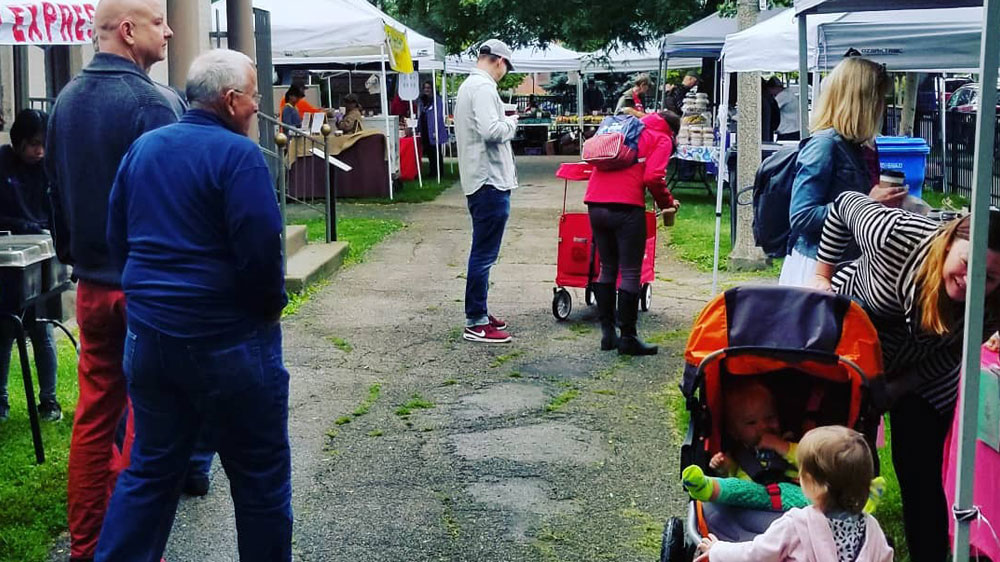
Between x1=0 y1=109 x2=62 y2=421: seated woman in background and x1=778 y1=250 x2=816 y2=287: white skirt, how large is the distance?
367cm

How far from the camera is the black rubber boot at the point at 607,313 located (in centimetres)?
864

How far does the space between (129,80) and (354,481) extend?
225cm

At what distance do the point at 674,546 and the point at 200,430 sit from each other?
1625mm

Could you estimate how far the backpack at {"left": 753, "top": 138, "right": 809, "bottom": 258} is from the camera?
19.6ft

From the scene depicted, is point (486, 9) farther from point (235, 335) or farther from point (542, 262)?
point (235, 335)

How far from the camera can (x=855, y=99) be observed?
5.25 m

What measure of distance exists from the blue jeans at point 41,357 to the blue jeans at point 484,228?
2902 mm

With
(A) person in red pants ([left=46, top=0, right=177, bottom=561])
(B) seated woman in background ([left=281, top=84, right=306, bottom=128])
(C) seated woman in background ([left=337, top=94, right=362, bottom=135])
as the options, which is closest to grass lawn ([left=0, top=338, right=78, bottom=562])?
(A) person in red pants ([left=46, top=0, right=177, bottom=561])

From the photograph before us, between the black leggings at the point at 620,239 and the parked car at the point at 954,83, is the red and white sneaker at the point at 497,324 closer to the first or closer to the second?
the black leggings at the point at 620,239

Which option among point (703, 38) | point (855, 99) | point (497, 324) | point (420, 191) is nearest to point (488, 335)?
point (497, 324)

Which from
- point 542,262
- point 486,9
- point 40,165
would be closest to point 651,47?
point 486,9

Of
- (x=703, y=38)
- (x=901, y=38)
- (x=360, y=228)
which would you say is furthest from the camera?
(x=703, y=38)

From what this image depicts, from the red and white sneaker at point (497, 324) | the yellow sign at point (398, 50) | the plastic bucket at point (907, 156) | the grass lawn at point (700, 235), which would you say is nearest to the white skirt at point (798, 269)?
the plastic bucket at point (907, 156)

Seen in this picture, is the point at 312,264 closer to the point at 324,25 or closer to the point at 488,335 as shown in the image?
the point at 488,335
